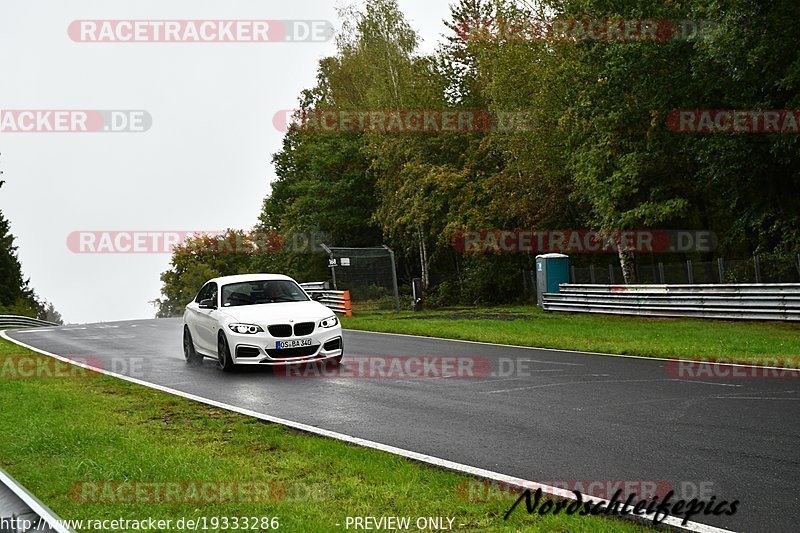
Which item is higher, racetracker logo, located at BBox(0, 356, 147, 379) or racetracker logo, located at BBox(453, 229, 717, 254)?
racetracker logo, located at BBox(453, 229, 717, 254)

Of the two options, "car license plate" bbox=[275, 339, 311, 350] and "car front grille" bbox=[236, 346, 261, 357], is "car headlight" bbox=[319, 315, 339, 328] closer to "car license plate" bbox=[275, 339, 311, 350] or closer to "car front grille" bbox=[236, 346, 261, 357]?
"car license plate" bbox=[275, 339, 311, 350]

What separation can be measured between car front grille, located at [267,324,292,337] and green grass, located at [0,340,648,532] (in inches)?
117

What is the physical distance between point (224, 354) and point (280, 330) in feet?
3.74

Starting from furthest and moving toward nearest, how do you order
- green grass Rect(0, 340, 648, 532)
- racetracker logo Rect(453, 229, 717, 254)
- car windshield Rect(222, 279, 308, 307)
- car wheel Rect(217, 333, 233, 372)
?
racetracker logo Rect(453, 229, 717, 254) → car windshield Rect(222, 279, 308, 307) → car wheel Rect(217, 333, 233, 372) → green grass Rect(0, 340, 648, 532)

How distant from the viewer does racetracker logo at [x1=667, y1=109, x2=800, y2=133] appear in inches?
787

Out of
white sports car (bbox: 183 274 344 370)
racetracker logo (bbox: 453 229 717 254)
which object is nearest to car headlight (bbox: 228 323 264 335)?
Answer: white sports car (bbox: 183 274 344 370)

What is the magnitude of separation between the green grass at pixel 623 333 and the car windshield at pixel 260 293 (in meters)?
5.16

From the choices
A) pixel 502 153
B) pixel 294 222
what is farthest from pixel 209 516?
pixel 294 222

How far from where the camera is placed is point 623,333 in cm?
1919

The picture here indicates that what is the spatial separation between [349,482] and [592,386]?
5849 millimetres

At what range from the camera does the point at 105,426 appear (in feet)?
29.7

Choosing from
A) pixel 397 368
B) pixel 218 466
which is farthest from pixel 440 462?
pixel 397 368

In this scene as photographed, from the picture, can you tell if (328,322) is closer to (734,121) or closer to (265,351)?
(265,351)

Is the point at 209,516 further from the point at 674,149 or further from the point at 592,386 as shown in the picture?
the point at 674,149
